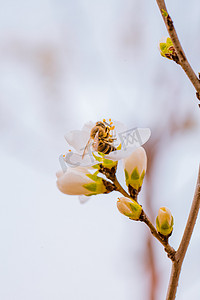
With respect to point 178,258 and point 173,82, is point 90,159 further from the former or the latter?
point 173,82

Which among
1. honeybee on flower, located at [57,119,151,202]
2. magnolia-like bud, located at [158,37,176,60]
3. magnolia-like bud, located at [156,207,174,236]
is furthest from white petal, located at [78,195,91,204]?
magnolia-like bud, located at [158,37,176,60]

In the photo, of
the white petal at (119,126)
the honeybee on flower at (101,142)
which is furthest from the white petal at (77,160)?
the white petal at (119,126)

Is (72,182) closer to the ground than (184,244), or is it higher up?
higher up

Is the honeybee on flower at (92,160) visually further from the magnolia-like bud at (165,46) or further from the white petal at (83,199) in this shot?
the magnolia-like bud at (165,46)

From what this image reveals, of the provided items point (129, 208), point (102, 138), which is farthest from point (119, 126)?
point (129, 208)

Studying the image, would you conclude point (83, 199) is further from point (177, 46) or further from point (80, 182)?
point (177, 46)
